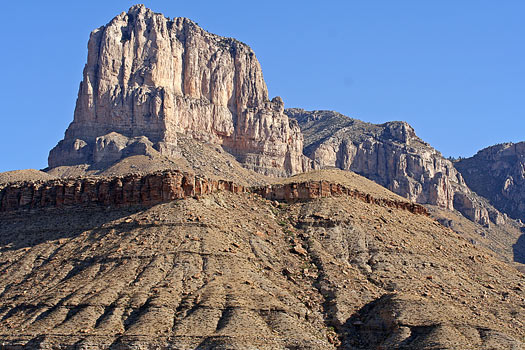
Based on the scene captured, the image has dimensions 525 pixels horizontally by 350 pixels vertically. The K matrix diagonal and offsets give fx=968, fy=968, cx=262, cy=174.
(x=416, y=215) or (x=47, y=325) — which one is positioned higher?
(x=416, y=215)

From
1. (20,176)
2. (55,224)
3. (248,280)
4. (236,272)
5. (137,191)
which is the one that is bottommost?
(248,280)

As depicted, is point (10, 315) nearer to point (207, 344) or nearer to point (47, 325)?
point (47, 325)

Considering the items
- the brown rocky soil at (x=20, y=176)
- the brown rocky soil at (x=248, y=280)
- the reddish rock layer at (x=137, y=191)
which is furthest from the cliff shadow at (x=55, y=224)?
the brown rocky soil at (x=20, y=176)

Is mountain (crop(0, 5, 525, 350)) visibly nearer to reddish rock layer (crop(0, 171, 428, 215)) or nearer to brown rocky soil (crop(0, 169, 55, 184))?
reddish rock layer (crop(0, 171, 428, 215))

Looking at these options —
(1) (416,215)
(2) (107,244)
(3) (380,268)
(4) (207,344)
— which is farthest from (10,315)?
Answer: (1) (416,215)

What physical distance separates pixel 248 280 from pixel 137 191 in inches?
916

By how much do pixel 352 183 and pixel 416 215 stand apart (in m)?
12.7

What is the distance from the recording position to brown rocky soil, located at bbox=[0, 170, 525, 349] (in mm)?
78438

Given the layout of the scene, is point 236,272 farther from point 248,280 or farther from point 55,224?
point 55,224

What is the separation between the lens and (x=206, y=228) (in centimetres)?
9694

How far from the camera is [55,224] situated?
104 metres

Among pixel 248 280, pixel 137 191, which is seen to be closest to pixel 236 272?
pixel 248 280

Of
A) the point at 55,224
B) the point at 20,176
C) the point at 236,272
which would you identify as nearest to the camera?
the point at 236,272

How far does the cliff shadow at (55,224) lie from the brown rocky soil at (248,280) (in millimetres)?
213
